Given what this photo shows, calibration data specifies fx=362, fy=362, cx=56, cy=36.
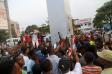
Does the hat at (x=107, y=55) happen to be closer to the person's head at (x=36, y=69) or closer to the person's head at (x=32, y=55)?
the person's head at (x=36, y=69)

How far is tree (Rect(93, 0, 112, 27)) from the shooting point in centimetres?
7244

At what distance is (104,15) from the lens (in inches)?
2916

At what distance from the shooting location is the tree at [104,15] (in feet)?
238

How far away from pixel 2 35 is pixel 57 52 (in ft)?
243

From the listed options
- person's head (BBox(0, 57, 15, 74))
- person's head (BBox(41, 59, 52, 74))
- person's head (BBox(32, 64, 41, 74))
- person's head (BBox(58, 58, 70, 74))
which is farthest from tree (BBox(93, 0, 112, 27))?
person's head (BBox(0, 57, 15, 74))

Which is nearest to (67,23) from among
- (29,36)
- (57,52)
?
(29,36)

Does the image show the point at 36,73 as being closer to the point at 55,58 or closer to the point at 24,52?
the point at 55,58

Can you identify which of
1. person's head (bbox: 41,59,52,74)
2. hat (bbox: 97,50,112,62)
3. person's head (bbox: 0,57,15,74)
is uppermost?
hat (bbox: 97,50,112,62)

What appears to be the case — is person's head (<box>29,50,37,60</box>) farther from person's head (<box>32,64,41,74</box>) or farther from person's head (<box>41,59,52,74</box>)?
person's head (<box>41,59,52,74</box>)

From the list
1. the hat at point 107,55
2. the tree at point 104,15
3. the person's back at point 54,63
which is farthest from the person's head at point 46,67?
the tree at point 104,15

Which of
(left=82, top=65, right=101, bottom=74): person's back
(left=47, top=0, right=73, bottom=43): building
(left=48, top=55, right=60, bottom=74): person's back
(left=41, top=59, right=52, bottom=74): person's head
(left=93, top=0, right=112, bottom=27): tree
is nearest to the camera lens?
(left=82, top=65, right=101, bottom=74): person's back

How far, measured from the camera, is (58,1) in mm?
16969

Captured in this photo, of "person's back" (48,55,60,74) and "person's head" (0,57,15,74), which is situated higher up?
"person's head" (0,57,15,74)

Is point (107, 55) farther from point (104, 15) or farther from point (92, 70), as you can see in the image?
point (104, 15)
